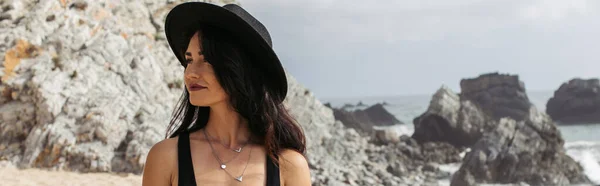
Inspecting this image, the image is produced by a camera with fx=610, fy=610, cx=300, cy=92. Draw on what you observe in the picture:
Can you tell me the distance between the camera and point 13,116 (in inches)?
501

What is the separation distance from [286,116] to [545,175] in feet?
65.2

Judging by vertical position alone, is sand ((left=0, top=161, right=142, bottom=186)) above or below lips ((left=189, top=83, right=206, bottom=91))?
below

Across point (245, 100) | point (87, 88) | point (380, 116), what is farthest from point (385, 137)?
point (380, 116)

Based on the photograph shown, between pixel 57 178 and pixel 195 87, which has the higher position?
pixel 195 87

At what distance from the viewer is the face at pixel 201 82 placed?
6.84 ft

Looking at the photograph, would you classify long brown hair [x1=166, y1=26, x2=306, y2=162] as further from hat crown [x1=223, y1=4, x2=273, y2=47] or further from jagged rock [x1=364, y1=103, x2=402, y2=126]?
jagged rock [x1=364, y1=103, x2=402, y2=126]

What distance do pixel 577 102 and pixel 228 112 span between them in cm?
5678

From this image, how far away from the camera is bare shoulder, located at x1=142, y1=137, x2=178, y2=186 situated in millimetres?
2143

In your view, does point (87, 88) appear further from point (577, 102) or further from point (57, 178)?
point (577, 102)

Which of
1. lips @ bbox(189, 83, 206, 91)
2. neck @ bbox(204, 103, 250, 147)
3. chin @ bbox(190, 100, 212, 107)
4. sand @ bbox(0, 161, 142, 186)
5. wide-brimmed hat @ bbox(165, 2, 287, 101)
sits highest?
wide-brimmed hat @ bbox(165, 2, 287, 101)

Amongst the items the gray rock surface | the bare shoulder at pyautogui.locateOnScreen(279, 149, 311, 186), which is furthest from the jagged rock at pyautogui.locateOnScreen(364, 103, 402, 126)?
the bare shoulder at pyautogui.locateOnScreen(279, 149, 311, 186)

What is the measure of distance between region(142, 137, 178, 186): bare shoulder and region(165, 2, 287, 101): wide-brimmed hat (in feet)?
1.34

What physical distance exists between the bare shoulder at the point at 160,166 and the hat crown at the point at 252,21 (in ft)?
1.70

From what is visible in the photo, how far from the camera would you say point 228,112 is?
7.16 feet
